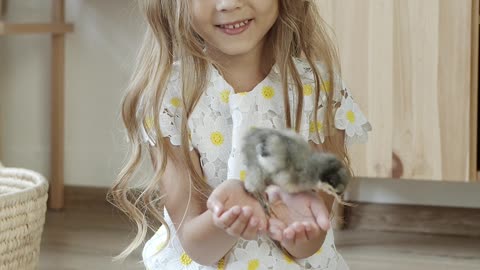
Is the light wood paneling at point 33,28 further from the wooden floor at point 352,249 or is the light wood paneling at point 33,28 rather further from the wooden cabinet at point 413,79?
the wooden cabinet at point 413,79

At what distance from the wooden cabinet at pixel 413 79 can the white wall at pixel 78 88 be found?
0.68 meters

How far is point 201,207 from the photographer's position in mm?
1185

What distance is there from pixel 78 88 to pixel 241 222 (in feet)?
5.08

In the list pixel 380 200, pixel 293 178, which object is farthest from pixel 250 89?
pixel 380 200

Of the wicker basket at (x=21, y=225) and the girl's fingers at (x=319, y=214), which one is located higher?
the girl's fingers at (x=319, y=214)

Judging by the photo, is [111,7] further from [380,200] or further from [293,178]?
[293,178]

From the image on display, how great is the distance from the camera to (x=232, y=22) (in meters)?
1.09

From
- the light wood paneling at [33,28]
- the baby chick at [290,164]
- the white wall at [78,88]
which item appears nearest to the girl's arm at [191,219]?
the baby chick at [290,164]

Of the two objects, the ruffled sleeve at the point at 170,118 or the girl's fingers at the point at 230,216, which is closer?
the girl's fingers at the point at 230,216

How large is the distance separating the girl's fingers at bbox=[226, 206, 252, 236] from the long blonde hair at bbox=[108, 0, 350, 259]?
298 millimetres

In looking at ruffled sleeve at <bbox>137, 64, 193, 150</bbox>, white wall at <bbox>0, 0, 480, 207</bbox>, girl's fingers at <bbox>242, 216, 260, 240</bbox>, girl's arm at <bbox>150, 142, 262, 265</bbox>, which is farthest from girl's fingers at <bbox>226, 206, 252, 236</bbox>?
white wall at <bbox>0, 0, 480, 207</bbox>

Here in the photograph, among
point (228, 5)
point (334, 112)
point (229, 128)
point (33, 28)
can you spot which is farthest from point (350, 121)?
point (33, 28)

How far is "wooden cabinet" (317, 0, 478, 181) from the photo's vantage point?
5.61 ft

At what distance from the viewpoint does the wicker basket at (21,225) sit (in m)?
1.41
